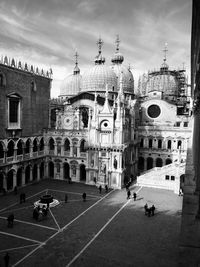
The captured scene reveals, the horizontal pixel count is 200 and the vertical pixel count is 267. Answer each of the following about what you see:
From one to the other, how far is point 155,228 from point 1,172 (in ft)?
71.2

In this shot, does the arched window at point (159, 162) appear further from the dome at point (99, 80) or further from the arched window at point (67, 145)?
the dome at point (99, 80)

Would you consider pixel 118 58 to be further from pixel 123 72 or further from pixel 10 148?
pixel 10 148

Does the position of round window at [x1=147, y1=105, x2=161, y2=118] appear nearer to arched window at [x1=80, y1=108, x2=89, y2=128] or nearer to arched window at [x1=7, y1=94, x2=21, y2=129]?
arched window at [x1=80, y1=108, x2=89, y2=128]

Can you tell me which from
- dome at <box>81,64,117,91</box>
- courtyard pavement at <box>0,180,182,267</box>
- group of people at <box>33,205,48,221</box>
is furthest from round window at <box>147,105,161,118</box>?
group of people at <box>33,205,48,221</box>

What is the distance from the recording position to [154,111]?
173 ft

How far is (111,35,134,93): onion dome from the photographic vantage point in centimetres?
5941

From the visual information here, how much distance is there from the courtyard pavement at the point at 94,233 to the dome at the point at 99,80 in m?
28.6

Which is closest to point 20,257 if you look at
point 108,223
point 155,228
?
point 108,223

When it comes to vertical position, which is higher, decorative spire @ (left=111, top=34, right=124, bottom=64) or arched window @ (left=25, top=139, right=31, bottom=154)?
decorative spire @ (left=111, top=34, right=124, bottom=64)

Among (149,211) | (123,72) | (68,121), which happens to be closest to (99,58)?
(123,72)

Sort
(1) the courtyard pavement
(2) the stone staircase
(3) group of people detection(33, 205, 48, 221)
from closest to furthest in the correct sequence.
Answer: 1. (1) the courtyard pavement
2. (3) group of people detection(33, 205, 48, 221)
3. (2) the stone staircase

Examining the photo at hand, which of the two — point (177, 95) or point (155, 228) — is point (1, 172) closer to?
point (155, 228)

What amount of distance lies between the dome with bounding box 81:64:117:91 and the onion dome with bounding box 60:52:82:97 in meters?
9.38

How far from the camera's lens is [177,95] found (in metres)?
61.8
